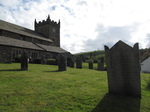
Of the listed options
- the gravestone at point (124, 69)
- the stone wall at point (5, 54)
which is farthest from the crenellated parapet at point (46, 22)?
the gravestone at point (124, 69)

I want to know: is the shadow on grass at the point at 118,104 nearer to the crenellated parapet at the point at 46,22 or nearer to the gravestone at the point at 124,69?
the gravestone at the point at 124,69

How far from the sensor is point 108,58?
5.15 metres

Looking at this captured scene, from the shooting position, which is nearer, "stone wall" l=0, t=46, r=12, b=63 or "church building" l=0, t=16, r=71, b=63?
"stone wall" l=0, t=46, r=12, b=63

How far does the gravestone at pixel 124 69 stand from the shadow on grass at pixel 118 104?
1.11ft

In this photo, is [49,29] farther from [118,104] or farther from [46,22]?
[118,104]

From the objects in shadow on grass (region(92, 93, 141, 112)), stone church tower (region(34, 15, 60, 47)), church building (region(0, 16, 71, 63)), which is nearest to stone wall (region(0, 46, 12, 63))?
church building (region(0, 16, 71, 63))

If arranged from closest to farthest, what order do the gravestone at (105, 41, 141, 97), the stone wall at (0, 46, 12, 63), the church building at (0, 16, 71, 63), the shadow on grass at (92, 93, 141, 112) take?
the shadow on grass at (92, 93, 141, 112)
the gravestone at (105, 41, 141, 97)
the stone wall at (0, 46, 12, 63)
the church building at (0, 16, 71, 63)

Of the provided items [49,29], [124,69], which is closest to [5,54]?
[124,69]

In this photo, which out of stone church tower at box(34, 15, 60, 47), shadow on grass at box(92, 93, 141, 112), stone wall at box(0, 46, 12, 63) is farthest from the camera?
stone church tower at box(34, 15, 60, 47)

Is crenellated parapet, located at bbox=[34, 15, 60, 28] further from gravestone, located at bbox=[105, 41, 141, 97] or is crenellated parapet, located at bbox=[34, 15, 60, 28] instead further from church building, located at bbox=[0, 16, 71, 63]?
gravestone, located at bbox=[105, 41, 141, 97]

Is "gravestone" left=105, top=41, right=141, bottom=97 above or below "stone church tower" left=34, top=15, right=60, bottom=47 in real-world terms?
below

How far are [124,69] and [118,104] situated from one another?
1.43 metres

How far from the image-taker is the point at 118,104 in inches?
156

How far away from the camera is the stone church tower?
45406mm
